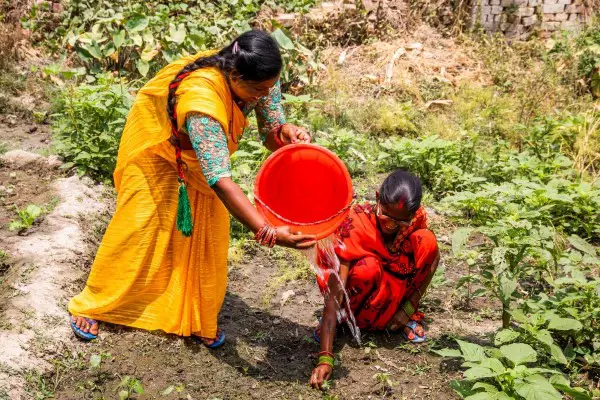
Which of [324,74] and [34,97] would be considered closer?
[34,97]

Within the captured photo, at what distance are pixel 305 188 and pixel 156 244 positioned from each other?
2.34 feet

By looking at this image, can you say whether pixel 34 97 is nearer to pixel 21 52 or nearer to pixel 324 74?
pixel 21 52

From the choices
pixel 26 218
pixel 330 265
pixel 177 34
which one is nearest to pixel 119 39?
pixel 177 34

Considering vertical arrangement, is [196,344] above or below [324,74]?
below

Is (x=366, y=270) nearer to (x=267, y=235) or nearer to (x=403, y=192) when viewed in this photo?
(x=403, y=192)

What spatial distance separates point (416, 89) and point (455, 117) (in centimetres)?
55

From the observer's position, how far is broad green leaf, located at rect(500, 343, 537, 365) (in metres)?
2.04

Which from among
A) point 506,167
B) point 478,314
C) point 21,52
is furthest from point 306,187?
point 21,52

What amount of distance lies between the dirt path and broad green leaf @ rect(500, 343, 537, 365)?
503 mm

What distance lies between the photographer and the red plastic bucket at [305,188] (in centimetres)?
217

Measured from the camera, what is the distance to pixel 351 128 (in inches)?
206

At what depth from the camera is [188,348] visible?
271 centimetres

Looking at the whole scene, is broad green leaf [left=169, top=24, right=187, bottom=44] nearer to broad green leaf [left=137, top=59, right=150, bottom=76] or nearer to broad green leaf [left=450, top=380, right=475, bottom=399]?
broad green leaf [left=137, top=59, right=150, bottom=76]

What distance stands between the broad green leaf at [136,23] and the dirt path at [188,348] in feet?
7.42
